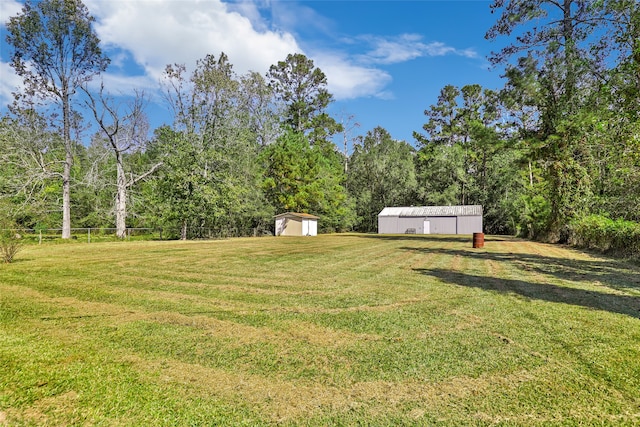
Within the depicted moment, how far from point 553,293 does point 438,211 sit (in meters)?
35.6

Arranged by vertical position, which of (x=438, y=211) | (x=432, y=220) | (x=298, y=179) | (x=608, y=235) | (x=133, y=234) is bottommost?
(x=133, y=234)

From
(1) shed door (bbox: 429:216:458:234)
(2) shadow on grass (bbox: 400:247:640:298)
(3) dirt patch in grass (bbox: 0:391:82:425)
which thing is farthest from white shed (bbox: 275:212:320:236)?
(3) dirt patch in grass (bbox: 0:391:82:425)

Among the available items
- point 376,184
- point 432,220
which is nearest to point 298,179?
point 376,184

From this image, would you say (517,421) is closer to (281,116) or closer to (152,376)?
(152,376)

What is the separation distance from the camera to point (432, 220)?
40.8 m

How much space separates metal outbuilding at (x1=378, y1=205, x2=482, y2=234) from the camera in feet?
128

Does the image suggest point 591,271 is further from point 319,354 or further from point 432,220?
point 432,220

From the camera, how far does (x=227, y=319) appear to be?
511 centimetres

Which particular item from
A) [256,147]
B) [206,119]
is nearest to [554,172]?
[206,119]

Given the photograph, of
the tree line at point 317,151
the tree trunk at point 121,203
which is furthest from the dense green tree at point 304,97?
the tree trunk at point 121,203

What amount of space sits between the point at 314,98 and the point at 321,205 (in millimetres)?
16653

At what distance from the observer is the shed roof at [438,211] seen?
3928cm

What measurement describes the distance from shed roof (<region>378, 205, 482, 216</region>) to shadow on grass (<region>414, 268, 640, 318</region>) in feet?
109

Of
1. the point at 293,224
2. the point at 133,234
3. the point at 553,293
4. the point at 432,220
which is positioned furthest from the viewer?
the point at 432,220
